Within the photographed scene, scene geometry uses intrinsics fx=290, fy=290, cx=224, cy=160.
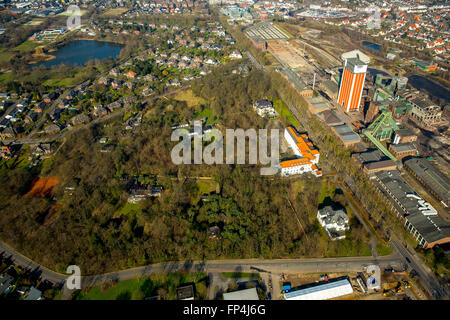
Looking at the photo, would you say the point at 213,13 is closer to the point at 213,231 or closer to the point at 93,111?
the point at 93,111

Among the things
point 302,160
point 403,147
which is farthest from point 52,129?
point 403,147

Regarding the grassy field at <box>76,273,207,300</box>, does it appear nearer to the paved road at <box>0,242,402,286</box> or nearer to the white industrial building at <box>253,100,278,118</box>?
the paved road at <box>0,242,402,286</box>

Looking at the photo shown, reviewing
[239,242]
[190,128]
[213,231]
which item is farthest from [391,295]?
[190,128]

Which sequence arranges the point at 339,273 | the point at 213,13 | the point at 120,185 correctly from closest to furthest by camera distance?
1. the point at 339,273
2. the point at 120,185
3. the point at 213,13

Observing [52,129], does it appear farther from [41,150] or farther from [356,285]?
[356,285]

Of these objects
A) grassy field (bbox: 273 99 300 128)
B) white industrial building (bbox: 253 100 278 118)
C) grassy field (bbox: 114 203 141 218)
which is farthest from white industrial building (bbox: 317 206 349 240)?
white industrial building (bbox: 253 100 278 118)

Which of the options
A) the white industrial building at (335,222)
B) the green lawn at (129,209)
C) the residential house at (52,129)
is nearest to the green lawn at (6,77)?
the residential house at (52,129)

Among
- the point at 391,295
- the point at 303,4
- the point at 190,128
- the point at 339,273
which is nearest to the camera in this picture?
the point at 391,295
